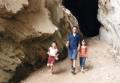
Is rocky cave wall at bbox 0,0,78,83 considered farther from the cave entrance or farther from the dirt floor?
the cave entrance

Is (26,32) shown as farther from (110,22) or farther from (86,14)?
(86,14)

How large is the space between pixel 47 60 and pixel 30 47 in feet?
2.64

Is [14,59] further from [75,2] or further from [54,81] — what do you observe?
[75,2]

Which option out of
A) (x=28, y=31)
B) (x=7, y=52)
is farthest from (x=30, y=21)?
(x=7, y=52)

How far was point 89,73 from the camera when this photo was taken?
13547 millimetres

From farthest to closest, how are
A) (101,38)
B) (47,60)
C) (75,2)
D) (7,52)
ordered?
(75,2), (101,38), (47,60), (7,52)

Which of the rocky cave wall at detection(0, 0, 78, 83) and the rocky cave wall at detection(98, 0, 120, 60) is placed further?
the rocky cave wall at detection(98, 0, 120, 60)

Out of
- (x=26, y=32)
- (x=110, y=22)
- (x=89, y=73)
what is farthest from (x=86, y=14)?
(x=26, y=32)

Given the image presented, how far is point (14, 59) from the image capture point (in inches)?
518

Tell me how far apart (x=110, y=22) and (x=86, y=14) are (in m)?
3.05

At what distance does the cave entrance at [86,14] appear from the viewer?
18141 millimetres

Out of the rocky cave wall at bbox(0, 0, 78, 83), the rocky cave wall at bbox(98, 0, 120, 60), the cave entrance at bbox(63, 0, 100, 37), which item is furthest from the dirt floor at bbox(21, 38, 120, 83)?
the cave entrance at bbox(63, 0, 100, 37)

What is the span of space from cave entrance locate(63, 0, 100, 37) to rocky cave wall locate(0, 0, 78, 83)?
3.50m

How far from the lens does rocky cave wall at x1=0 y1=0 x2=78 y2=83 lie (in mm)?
12930
